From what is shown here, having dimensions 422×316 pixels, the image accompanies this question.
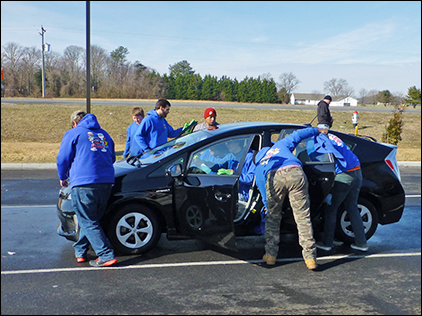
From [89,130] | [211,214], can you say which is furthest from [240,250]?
[89,130]

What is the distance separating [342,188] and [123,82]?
30.2 m

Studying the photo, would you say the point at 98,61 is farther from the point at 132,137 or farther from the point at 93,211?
the point at 93,211

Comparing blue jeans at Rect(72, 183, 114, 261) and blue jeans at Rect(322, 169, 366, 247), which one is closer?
blue jeans at Rect(72, 183, 114, 261)

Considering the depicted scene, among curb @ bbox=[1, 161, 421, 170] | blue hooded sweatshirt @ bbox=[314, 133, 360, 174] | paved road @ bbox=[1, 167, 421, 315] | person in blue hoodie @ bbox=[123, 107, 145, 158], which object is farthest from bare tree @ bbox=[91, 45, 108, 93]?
blue hooded sweatshirt @ bbox=[314, 133, 360, 174]

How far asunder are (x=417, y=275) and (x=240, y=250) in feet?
6.67

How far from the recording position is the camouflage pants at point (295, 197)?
454 centimetres

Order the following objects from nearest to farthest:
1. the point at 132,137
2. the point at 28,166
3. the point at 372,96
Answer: the point at 132,137 → the point at 28,166 → the point at 372,96

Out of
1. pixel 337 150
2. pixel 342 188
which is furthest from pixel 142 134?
pixel 342 188

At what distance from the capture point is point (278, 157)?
15.1 feet

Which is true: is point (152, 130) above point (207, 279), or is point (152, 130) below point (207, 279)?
above

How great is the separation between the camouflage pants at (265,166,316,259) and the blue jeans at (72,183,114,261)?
6.01 ft

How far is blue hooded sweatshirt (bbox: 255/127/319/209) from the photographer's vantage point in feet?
15.1

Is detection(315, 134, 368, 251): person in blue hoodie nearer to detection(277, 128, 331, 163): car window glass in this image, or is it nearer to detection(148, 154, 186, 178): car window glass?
detection(277, 128, 331, 163): car window glass

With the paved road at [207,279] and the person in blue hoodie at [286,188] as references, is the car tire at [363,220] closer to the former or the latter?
the paved road at [207,279]
